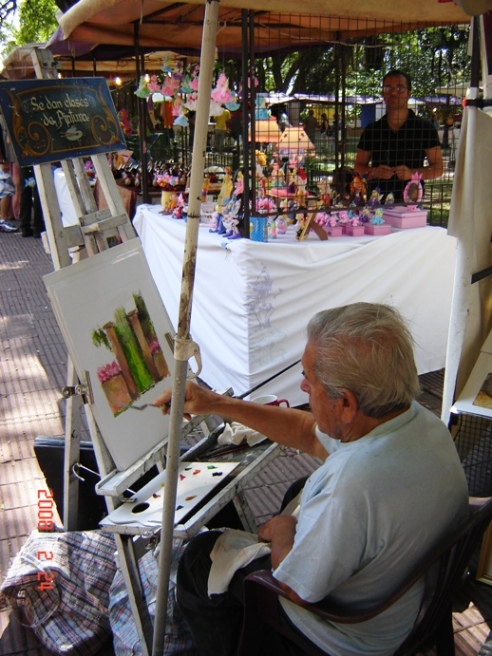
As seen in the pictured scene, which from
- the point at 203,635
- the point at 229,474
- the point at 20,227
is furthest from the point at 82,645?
the point at 20,227

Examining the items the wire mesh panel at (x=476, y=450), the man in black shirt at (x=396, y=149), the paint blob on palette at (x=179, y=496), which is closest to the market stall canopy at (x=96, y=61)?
the man in black shirt at (x=396, y=149)

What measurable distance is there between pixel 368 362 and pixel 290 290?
2.21 meters

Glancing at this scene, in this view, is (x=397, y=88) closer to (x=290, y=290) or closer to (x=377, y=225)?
(x=377, y=225)

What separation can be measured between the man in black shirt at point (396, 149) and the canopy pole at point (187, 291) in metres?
3.04

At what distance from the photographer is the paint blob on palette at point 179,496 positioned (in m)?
1.66

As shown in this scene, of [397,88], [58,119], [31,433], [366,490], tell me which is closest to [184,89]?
[397,88]

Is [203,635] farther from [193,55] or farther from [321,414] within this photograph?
[193,55]

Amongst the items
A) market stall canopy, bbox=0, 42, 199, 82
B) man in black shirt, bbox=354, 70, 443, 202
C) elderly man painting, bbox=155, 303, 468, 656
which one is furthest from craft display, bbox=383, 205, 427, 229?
elderly man painting, bbox=155, 303, 468, 656

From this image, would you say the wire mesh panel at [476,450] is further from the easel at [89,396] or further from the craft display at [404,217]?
the craft display at [404,217]

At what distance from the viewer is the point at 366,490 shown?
1.28 metres

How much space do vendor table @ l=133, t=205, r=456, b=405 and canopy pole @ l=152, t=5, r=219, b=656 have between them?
1.99 metres

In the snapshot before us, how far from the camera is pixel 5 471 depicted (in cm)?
322

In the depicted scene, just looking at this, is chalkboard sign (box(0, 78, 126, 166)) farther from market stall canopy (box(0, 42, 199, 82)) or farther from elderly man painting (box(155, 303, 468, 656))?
market stall canopy (box(0, 42, 199, 82))

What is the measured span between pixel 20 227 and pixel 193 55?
5100mm
